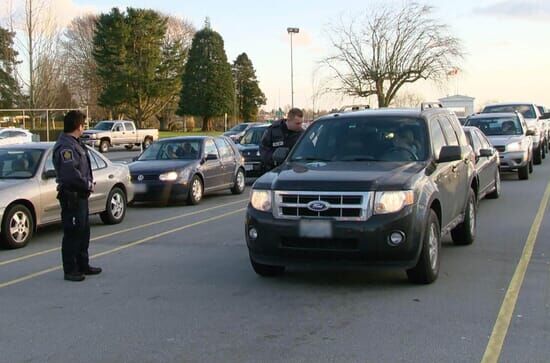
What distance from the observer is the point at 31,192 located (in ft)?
32.0

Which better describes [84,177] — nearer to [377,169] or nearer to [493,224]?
[377,169]

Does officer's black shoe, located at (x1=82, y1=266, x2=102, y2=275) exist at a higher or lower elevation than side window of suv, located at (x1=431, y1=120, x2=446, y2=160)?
lower

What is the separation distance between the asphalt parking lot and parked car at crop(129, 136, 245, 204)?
4.80 m

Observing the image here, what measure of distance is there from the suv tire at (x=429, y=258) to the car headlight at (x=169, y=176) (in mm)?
8153

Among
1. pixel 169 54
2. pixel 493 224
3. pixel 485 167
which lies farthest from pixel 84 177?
pixel 169 54

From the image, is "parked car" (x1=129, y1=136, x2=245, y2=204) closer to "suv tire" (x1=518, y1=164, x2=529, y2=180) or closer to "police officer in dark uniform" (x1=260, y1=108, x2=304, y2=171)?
"police officer in dark uniform" (x1=260, y1=108, x2=304, y2=171)

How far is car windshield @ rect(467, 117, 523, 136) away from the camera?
60.7 ft

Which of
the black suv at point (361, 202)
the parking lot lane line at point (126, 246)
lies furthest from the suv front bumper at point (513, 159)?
the black suv at point (361, 202)

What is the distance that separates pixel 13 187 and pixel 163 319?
469 cm

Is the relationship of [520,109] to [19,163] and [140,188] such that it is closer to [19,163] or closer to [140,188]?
[140,188]

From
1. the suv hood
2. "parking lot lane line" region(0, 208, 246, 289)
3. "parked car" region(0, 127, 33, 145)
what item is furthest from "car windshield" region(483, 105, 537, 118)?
"parked car" region(0, 127, 33, 145)

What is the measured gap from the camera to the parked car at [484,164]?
11938 mm

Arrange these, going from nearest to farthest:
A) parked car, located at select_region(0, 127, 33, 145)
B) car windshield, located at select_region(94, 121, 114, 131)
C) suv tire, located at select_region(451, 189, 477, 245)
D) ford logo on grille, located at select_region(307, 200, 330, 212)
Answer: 1. ford logo on grille, located at select_region(307, 200, 330, 212)
2. suv tire, located at select_region(451, 189, 477, 245)
3. parked car, located at select_region(0, 127, 33, 145)
4. car windshield, located at select_region(94, 121, 114, 131)

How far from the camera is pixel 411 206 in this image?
6.34 meters
